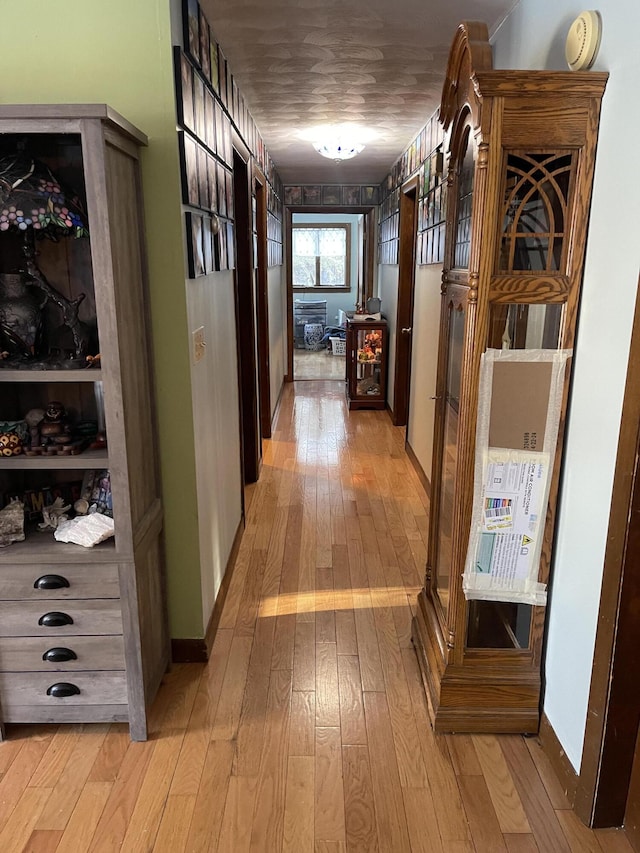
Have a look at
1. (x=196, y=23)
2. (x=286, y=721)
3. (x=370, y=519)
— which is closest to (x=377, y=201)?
(x=370, y=519)

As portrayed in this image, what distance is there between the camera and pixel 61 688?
194cm

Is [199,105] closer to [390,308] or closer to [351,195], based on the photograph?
[390,308]

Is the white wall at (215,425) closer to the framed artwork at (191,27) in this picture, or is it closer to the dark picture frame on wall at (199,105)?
the dark picture frame on wall at (199,105)

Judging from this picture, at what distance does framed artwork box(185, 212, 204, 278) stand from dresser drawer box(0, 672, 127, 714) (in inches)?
52.1

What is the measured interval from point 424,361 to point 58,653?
3052 millimetres

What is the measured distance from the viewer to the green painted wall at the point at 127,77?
5.93ft

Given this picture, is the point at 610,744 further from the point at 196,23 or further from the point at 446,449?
the point at 196,23

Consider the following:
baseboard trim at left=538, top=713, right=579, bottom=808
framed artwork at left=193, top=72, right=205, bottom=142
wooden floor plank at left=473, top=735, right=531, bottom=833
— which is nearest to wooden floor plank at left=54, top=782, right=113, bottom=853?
wooden floor plank at left=473, top=735, right=531, bottom=833

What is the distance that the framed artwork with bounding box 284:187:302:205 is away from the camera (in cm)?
713

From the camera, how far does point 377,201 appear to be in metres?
7.17

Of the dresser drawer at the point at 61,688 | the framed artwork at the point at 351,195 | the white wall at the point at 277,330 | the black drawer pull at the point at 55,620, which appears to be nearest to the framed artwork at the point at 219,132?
the black drawer pull at the point at 55,620

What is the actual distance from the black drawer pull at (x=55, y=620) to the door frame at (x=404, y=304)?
3597 millimetres

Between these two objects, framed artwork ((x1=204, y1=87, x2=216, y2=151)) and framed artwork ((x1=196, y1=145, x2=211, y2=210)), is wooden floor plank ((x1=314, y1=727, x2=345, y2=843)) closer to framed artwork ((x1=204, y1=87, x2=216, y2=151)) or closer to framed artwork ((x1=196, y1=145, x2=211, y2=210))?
framed artwork ((x1=196, y1=145, x2=211, y2=210))

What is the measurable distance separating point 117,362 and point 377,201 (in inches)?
241
